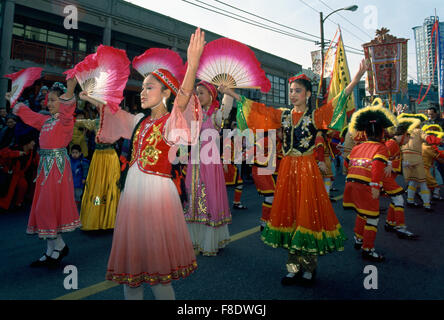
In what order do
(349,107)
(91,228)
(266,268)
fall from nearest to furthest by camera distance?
(266,268) → (349,107) → (91,228)

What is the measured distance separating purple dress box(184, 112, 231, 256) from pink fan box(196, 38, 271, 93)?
0.93 metres

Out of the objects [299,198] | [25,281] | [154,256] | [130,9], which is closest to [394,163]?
[299,198]

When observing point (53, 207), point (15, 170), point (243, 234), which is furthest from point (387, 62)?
point (15, 170)

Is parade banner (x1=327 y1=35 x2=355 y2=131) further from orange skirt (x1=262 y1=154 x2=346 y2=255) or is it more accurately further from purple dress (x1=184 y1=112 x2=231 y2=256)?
purple dress (x1=184 y1=112 x2=231 y2=256)

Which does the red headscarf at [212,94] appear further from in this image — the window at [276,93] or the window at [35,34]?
the window at [276,93]

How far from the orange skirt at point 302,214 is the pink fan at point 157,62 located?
1591 millimetres

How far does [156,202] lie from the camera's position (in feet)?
6.41

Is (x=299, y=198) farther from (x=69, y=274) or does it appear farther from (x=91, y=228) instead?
(x=91, y=228)

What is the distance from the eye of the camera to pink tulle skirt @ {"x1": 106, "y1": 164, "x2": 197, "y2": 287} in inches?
74.3

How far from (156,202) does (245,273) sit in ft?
5.57

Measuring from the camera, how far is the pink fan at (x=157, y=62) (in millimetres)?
2799

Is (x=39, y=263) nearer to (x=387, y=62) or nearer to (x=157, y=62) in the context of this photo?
(x=157, y=62)
